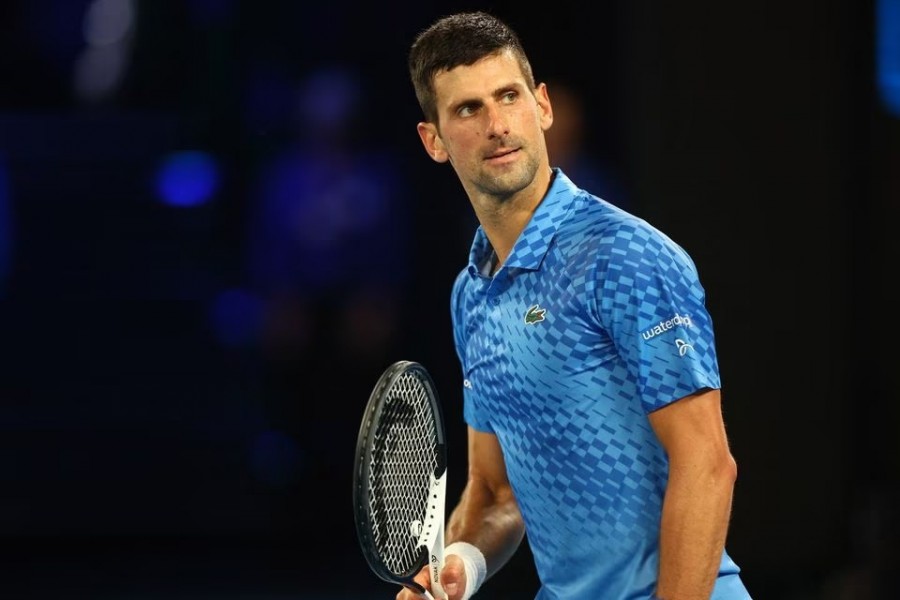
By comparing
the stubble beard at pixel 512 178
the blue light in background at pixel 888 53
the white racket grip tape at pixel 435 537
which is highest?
the stubble beard at pixel 512 178

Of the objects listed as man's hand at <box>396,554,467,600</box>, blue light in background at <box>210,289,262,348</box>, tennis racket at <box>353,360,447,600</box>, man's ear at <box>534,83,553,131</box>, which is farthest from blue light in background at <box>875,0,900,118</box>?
man's hand at <box>396,554,467,600</box>

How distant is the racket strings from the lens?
2.34 m

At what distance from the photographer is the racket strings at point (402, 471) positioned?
2338 millimetres

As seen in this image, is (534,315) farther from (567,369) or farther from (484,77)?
(484,77)

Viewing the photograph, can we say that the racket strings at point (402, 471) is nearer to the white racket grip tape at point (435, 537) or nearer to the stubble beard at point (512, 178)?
the white racket grip tape at point (435, 537)

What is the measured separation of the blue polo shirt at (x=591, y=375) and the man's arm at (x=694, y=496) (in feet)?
0.13

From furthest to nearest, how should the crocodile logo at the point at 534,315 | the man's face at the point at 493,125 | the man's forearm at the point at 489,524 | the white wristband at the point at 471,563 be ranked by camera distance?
1. the man's forearm at the point at 489,524
2. the white wristband at the point at 471,563
3. the man's face at the point at 493,125
4. the crocodile logo at the point at 534,315

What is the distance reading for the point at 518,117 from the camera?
234cm

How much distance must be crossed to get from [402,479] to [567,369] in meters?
0.46

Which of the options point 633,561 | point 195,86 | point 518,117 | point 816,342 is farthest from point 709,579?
point 195,86

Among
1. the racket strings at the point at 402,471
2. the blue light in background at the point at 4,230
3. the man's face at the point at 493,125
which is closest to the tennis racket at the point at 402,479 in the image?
the racket strings at the point at 402,471

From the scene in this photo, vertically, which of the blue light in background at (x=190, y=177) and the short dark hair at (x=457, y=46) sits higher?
the short dark hair at (x=457, y=46)

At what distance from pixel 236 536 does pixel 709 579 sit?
12.7ft

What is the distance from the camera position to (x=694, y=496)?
1996mm
